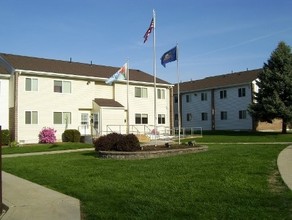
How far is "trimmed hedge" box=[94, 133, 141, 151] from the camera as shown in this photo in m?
18.1

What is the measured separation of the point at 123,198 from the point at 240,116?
1697 inches

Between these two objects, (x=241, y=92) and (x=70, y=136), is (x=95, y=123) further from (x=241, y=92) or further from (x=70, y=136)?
(x=241, y=92)

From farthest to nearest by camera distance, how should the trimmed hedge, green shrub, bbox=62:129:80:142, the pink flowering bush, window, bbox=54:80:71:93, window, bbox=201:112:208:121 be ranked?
1. window, bbox=201:112:208:121
2. window, bbox=54:80:71:93
3. green shrub, bbox=62:129:80:142
4. the pink flowering bush
5. the trimmed hedge

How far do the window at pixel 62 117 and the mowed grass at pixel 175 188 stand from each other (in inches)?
759

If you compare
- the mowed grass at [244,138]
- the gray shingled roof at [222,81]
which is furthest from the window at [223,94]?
the mowed grass at [244,138]

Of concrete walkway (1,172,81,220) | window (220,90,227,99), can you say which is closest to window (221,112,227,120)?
window (220,90,227,99)

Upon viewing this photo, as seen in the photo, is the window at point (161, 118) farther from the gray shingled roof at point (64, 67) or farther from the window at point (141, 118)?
the gray shingled roof at point (64, 67)

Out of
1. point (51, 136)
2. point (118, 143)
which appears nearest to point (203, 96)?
point (51, 136)

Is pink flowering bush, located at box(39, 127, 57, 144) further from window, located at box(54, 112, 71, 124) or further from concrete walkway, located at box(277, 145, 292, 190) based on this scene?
concrete walkway, located at box(277, 145, 292, 190)

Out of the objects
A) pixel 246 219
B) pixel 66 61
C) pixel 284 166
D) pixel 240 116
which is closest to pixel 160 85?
pixel 66 61

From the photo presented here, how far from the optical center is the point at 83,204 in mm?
8422

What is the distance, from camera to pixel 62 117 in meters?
34.8

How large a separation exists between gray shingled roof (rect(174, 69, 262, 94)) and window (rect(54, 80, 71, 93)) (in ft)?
74.4

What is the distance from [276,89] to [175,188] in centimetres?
3346
